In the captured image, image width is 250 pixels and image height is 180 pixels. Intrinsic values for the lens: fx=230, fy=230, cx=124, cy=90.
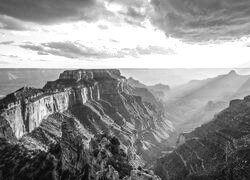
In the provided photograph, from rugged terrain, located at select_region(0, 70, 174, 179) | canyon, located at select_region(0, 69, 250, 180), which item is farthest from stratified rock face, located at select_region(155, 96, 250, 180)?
rugged terrain, located at select_region(0, 70, 174, 179)

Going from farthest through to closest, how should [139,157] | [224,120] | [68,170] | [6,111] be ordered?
[139,157] → [224,120] → [6,111] → [68,170]

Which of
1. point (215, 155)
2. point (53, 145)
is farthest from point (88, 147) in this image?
point (215, 155)

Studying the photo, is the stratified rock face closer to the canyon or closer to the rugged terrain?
the canyon

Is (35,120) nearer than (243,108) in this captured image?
Yes

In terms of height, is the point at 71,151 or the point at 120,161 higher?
the point at 71,151

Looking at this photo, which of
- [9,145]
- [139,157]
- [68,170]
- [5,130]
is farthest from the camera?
[139,157]

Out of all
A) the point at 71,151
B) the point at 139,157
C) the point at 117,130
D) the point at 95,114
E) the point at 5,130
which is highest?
the point at 71,151

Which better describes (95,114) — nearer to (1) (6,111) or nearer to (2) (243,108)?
(1) (6,111)

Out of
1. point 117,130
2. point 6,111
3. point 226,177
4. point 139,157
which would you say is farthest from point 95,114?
point 226,177

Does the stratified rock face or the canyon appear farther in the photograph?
the stratified rock face
